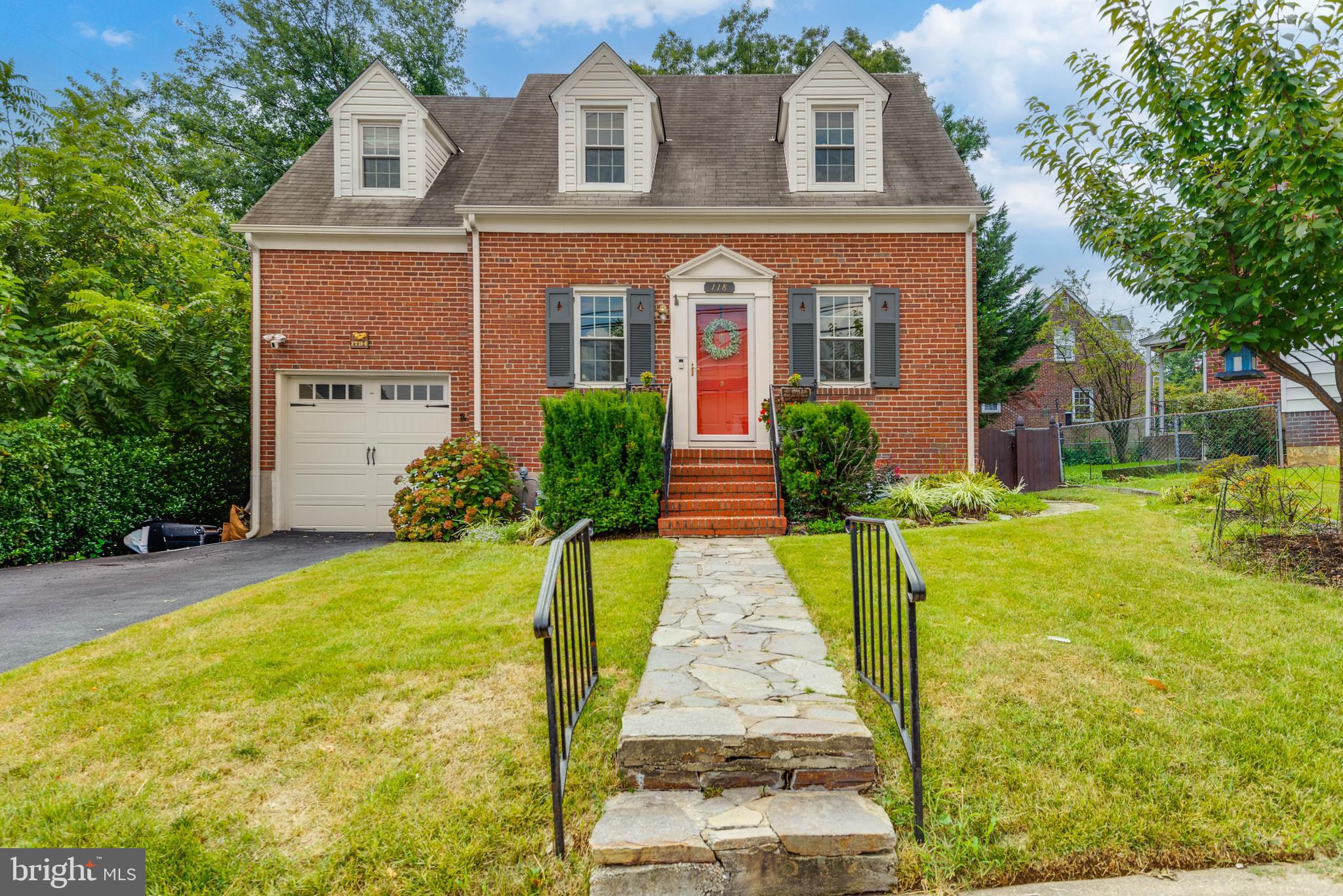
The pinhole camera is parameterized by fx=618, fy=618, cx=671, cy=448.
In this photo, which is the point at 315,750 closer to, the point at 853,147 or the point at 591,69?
the point at 591,69

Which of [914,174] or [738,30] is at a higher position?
[738,30]

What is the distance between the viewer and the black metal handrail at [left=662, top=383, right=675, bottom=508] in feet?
24.5

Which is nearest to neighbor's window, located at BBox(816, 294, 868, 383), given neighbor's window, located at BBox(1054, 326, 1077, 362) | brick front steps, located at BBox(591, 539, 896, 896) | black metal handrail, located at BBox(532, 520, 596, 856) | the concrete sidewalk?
brick front steps, located at BBox(591, 539, 896, 896)

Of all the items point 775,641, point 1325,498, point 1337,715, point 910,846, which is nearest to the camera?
point 910,846

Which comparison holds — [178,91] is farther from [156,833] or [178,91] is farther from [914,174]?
[156,833]

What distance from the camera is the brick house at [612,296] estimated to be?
29.0 feet

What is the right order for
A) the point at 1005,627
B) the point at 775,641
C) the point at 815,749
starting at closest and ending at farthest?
1. the point at 815,749
2. the point at 775,641
3. the point at 1005,627

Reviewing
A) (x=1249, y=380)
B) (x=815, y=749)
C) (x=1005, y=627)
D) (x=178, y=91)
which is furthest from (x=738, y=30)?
(x=815, y=749)

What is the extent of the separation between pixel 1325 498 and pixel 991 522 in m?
3.79

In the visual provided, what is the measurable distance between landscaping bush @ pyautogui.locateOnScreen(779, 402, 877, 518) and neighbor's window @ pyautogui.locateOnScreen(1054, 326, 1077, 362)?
1329 centimetres

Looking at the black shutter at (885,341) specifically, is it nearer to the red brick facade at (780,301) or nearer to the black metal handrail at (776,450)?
the red brick facade at (780,301)

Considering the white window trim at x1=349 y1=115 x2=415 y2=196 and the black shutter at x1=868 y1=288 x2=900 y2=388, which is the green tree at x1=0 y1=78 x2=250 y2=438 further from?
the black shutter at x1=868 y1=288 x2=900 y2=388

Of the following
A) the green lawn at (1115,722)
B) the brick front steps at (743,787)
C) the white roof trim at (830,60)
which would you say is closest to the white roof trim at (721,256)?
the white roof trim at (830,60)

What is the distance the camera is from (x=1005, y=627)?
3.77 m
